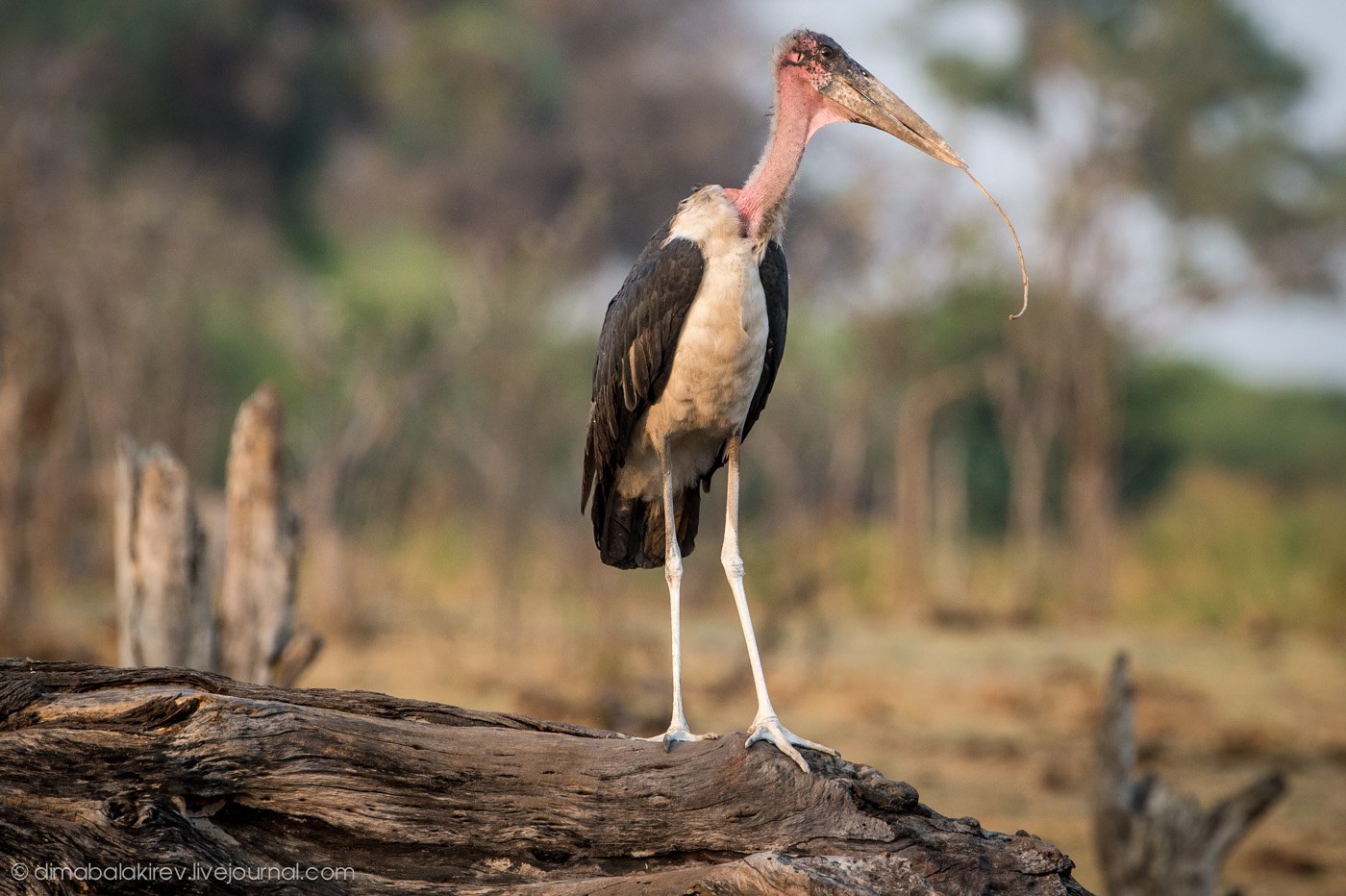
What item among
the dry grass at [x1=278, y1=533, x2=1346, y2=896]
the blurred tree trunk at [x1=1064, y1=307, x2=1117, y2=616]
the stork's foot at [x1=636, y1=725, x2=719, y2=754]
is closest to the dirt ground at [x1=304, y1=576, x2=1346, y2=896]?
the dry grass at [x1=278, y1=533, x2=1346, y2=896]

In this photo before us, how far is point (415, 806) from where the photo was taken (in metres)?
3.20

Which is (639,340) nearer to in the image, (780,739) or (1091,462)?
(780,739)

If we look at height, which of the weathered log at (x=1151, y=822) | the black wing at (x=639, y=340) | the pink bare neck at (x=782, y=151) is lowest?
the weathered log at (x=1151, y=822)

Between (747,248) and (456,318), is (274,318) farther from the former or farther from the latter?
(747,248)

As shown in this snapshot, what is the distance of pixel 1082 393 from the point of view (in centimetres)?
1332

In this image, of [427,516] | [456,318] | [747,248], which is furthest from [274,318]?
[747,248]

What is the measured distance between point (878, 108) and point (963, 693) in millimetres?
6547

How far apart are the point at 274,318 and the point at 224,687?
1559cm

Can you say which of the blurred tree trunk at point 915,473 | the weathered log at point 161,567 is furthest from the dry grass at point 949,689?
the weathered log at point 161,567

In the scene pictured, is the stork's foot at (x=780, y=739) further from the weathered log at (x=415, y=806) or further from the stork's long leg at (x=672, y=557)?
the stork's long leg at (x=672, y=557)

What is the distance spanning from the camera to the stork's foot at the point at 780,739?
3330 millimetres

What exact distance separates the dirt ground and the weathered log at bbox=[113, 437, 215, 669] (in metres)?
2.45

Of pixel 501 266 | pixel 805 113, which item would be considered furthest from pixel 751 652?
pixel 501 266

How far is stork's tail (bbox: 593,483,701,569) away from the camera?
4.46 metres
